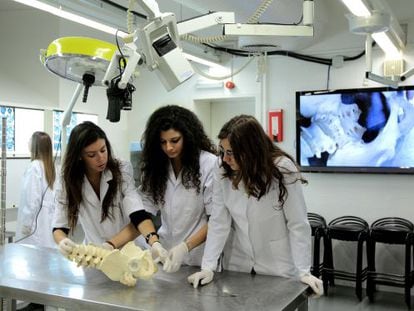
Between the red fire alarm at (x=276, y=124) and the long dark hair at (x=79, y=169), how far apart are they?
9.92 feet

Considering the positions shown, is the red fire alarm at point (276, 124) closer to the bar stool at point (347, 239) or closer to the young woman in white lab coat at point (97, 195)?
the bar stool at point (347, 239)

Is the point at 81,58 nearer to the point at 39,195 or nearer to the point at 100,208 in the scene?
Result: the point at 100,208

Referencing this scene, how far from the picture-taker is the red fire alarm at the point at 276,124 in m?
5.02

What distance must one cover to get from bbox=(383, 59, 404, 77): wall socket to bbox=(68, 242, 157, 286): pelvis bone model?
3.50m

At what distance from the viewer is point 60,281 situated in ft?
5.81

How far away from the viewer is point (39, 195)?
11.8 ft

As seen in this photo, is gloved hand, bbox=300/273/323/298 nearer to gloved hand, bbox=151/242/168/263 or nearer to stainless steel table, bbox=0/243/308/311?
stainless steel table, bbox=0/243/308/311

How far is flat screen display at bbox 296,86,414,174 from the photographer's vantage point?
4.37 m

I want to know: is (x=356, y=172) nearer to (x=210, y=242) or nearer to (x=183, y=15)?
(x=183, y=15)

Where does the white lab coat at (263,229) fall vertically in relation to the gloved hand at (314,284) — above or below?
above

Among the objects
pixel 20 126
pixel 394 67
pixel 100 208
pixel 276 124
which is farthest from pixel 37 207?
pixel 394 67

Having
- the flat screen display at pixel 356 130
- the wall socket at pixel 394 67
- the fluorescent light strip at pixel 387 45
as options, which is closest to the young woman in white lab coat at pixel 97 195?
the fluorescent light strip at pixel 387 45

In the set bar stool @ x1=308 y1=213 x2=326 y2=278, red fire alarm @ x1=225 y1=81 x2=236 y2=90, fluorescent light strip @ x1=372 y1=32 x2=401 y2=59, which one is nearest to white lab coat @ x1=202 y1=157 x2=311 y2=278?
fluorescent light strip @ x1=372 y1=32 x2=401 y2=59

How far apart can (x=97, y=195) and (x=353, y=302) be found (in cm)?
291
